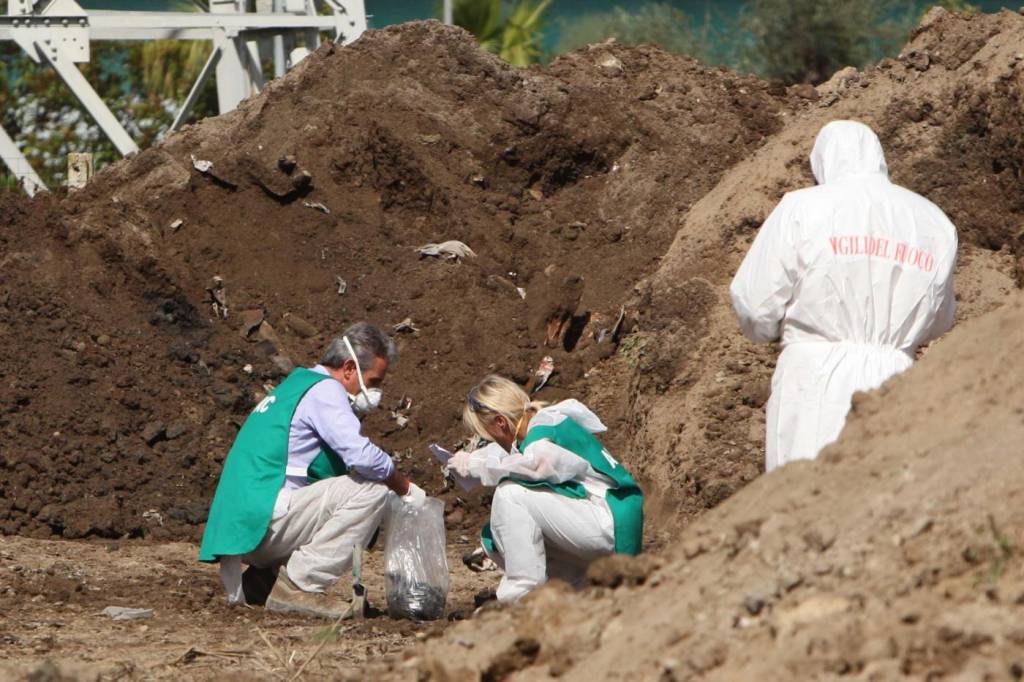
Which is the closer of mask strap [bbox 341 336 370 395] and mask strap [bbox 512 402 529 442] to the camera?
mask strap [bbox 512 402 529 442]

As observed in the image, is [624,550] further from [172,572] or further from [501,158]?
[501,158]

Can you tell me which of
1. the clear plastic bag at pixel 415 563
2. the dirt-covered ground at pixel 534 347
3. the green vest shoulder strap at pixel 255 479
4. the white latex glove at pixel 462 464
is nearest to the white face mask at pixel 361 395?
the green vest shoulder strap at pixel 255 479

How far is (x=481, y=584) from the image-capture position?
8328 millimetres

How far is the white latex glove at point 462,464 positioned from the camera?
22.9 feet

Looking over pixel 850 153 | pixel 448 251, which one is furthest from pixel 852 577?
pixel 448 251

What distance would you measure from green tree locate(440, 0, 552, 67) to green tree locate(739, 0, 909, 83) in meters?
3.74

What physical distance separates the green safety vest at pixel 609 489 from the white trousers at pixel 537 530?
3 cm

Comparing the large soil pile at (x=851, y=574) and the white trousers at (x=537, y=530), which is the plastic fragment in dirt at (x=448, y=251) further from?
the large soil pile at (x=851, y=574)

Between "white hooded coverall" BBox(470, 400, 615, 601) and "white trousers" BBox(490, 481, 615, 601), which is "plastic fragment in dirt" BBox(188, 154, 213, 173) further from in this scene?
"white trousers" BBox(490, 481, 615, 601)

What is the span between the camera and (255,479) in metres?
7.22

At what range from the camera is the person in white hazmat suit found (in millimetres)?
5797

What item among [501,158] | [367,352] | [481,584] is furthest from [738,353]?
[501,158]

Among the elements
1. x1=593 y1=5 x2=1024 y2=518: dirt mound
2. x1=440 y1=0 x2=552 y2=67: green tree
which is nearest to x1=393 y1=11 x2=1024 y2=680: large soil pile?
x1=593 y1=5 x2=1024 y2=518: dirt mound

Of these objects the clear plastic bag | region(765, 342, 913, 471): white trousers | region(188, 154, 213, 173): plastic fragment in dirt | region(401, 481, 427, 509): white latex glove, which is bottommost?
the clear plastic bag
